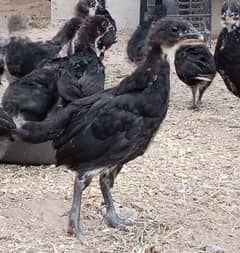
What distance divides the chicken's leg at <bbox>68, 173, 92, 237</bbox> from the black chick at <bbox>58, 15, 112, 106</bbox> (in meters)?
1.26

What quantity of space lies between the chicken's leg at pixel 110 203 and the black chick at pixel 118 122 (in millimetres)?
96

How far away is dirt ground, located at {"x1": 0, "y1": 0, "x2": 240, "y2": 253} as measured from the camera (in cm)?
395

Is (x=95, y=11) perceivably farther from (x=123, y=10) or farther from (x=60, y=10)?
(x=60, y=10)

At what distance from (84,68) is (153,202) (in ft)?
4.58

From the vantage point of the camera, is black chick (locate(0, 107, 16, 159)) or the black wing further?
black chick (locate(0, 107, 16, 159))

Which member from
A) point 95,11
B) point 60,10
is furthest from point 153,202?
point 60,10

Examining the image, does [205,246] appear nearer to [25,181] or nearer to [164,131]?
[25,181]

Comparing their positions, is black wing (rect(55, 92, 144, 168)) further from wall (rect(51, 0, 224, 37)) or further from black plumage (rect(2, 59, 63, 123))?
wall (rect(51, 0, 224, 37))

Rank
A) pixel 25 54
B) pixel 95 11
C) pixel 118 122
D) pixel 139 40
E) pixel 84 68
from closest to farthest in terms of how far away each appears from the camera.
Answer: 1. pixel 118 122
2. pixel 84 68
3. pixel 25 54
4. pixel 95 11
5. pixel 139 40

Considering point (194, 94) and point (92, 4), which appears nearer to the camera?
point (194, 94)

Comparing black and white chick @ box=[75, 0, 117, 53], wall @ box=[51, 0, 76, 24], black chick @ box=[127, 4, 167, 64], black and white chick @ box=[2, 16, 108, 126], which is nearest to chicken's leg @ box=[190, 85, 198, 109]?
black chick @ box=[127, 4, 167, 64]

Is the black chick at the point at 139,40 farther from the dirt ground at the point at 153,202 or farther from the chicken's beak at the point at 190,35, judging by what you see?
the chicken's beak at the point at 190,35

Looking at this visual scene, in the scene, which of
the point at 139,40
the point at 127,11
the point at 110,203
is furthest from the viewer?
the point at 127,11

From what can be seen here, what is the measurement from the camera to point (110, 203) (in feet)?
13.8
